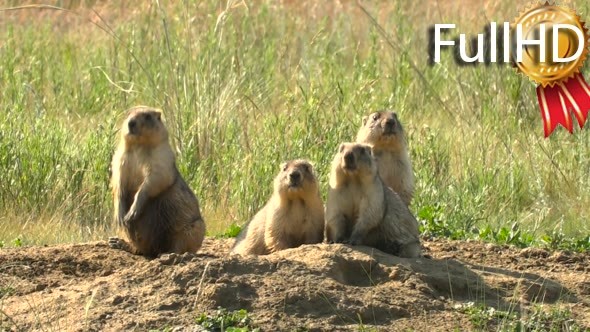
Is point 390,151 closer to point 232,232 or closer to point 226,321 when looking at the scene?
point 232,232

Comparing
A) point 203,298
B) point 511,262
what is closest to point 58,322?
point 203,298

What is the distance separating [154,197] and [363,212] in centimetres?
145

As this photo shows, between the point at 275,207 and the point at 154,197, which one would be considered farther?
the point at 154,197

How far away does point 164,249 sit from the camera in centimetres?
864

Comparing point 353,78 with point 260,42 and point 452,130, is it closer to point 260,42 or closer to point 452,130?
point 452,130

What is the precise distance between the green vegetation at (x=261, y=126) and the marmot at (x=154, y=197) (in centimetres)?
139

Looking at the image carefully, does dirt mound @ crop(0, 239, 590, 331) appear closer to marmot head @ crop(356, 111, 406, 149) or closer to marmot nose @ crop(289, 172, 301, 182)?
marmot nose @ crop(289, 172, 301, 182)

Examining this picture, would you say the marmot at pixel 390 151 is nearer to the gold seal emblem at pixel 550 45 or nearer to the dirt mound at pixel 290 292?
the dirt mound at pixel 290 292

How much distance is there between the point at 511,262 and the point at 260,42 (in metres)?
7.41

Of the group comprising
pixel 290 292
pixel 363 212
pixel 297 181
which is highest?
pixel 297 181

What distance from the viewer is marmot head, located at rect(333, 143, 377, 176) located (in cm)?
814

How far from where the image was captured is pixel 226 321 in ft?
20.6

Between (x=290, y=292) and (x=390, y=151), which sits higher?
(x=390, y=151)

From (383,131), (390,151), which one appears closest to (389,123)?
(383,131)
